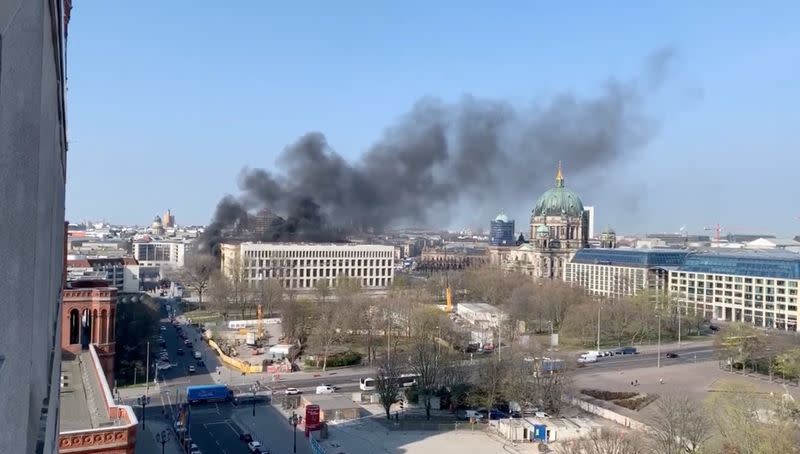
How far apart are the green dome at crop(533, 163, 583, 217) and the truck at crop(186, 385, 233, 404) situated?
49114 millimetres

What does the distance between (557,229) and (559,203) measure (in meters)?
3.05

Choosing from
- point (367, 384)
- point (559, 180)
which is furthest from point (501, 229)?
point (367, 384)

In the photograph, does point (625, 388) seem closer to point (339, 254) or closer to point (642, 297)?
point (642, 297)

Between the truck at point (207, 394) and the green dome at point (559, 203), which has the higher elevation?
the green dome at point (559, 203)

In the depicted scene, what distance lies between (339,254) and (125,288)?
17453 mm

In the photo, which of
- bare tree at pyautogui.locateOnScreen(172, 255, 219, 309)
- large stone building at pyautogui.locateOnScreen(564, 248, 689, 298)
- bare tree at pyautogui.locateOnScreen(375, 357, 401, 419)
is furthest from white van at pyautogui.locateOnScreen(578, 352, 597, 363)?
bare tree at pyautogui.locateOnScreen(172, 255, 219, 309)

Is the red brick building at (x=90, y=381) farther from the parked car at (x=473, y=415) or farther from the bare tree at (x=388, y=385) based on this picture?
the parked car at (x=473, y=415)

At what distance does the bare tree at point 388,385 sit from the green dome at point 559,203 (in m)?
47.9

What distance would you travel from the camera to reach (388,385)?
20547 mm

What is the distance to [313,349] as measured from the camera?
29.3 metres

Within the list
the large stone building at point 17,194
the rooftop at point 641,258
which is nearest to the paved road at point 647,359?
the rooftop at point 641,258

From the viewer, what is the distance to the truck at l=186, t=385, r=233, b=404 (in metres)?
22.1

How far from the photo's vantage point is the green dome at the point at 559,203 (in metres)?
66.3

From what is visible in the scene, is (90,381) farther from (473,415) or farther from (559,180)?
(559,180)
